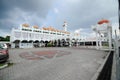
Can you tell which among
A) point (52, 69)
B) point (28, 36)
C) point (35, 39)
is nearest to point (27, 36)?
point (28, 36)

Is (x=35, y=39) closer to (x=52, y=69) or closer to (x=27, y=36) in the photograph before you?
(x=27, y=36)

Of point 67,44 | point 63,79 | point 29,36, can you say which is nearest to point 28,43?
point 29,36

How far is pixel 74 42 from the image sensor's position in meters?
47.2

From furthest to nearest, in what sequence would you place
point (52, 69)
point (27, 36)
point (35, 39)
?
1. point (35, 39)
2. point (27, 36)
3. point (52, 69)

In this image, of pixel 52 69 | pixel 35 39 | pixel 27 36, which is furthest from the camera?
pixel 35 39

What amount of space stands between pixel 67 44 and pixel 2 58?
37.1m

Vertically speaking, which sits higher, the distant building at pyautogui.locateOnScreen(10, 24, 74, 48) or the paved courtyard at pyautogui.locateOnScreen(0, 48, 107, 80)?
the distant building at pyautogui.locateOnScreen(10, 24, 74, 48)

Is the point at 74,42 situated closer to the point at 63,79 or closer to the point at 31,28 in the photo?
the point at 31,28

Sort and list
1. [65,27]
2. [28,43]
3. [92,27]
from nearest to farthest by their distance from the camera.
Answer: [92,27]
[28,43]
[65,27]

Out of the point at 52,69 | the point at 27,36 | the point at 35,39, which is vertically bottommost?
the point at 52,69

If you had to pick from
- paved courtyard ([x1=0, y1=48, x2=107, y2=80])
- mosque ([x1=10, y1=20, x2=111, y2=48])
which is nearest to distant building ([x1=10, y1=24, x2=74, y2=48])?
mosque ([x1=10, y1=20, x2=111, y2=48])

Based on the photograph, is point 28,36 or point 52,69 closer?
point 52,69

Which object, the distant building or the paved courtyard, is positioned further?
the distant building

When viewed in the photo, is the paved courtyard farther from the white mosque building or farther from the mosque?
the white mosque building
